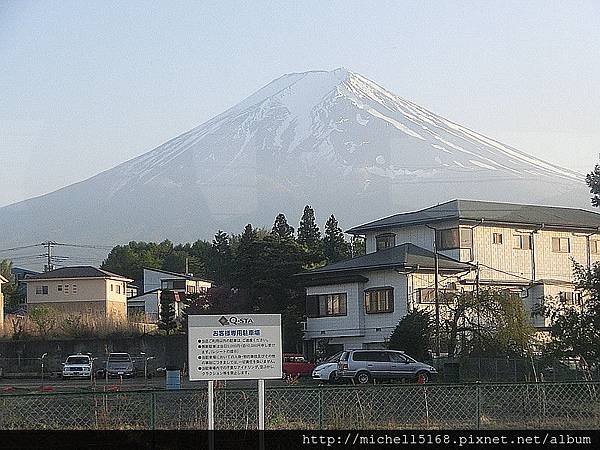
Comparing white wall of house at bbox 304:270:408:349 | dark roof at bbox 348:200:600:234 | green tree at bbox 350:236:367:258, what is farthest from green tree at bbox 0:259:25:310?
dark roof at bbox 348:200:600:234

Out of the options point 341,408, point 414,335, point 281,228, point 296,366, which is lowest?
point 296,366

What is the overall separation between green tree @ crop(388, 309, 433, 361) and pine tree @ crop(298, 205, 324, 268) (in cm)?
279

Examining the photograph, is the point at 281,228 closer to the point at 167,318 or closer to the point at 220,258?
the point at 220,258

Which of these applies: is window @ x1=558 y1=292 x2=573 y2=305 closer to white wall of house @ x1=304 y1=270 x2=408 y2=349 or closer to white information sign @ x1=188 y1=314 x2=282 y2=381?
white wall of house @ x1=304 y1=270 x2=408 y2=349

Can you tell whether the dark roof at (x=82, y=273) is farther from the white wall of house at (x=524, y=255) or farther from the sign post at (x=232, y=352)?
the sign post at (x=232, y=352)

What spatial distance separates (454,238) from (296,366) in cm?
478

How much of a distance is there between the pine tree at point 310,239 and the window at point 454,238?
9.99 feet

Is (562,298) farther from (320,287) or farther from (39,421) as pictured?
(39,421)

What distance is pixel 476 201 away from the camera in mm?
22906

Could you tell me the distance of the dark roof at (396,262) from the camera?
22328 millimetres

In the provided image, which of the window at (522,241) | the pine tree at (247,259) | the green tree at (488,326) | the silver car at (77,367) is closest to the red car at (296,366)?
the pine tree at (247,259)

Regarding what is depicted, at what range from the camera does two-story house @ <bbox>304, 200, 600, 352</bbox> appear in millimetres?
21922

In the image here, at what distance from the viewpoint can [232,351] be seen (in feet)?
26.9

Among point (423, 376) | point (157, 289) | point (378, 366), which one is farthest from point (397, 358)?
point (157, 289)
